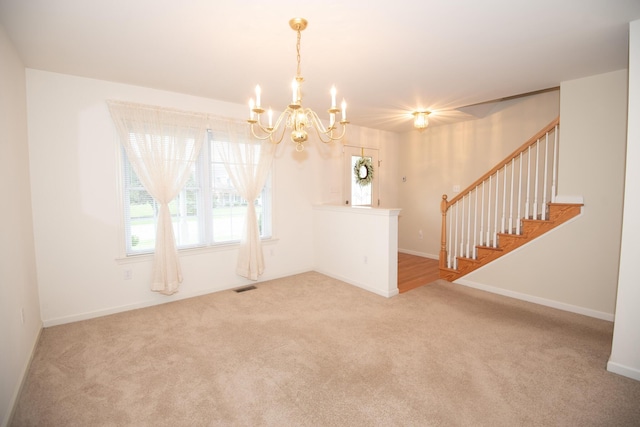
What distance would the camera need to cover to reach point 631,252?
7.27ft

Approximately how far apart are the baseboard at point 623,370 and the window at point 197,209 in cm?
405

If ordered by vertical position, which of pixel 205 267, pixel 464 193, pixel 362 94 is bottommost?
pixel 205 267

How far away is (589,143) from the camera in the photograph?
329 centimetres

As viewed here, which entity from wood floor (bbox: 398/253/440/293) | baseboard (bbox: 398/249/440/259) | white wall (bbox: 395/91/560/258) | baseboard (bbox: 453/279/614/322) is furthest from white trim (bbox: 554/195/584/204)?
baseboard (bbox: 398/249/440/259)

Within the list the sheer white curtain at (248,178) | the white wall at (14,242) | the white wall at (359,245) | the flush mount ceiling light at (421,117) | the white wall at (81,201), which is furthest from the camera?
the flush mount ceiling light at (421,117)

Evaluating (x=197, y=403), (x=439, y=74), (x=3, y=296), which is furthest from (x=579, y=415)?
(x=3, y=296)

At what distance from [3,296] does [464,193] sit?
4.96m

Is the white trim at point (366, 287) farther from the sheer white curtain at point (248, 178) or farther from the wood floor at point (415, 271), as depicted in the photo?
the sheer white curtain at point (248, 178)

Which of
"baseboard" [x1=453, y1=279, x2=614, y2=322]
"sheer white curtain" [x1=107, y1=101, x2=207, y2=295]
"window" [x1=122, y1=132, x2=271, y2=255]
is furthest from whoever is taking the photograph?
"window" [x1=122, y1=132, x2=271, y2=255]

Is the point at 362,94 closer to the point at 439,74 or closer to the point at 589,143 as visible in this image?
the point at 439,74

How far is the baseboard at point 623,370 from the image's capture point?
224 centimetres

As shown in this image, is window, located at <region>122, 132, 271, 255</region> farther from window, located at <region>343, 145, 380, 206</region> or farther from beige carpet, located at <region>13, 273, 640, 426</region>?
window, located at <region>343, 145, 380, 206</region>

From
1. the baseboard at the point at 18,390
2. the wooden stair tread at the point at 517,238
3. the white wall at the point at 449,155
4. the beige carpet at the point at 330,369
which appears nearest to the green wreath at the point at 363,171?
the white wall at the point at 449,155

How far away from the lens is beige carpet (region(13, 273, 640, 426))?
191 cm
